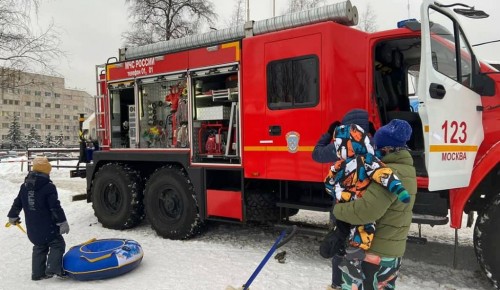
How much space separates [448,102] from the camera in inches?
172

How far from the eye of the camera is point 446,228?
7195mm

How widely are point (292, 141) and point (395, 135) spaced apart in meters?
2.59

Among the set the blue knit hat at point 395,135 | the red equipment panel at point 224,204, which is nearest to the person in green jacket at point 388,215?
the blue knit hat at point 395,135

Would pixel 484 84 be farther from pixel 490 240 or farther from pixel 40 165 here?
pixel 40 165

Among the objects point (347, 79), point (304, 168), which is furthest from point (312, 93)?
point (304, 168)

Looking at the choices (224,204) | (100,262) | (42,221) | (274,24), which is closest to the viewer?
(100,262)

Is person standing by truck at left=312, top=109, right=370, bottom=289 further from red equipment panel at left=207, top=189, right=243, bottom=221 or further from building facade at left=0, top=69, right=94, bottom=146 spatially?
building facade at left=0, top=69, right=94, bottom=146

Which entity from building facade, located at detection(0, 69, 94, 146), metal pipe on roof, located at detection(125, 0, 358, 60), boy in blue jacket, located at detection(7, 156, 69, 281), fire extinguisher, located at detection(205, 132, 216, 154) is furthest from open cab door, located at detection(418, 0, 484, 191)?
building facade, located at detection(0, 69, 94, 146)

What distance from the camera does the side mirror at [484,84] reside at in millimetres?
4434

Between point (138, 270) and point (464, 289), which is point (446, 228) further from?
point (138, 270)

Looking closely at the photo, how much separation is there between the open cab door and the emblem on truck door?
59.8 inches

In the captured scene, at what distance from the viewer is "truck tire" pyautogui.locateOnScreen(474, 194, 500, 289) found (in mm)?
4227

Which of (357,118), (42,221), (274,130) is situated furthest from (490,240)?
(42,221)

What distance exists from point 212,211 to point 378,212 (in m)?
3.85
